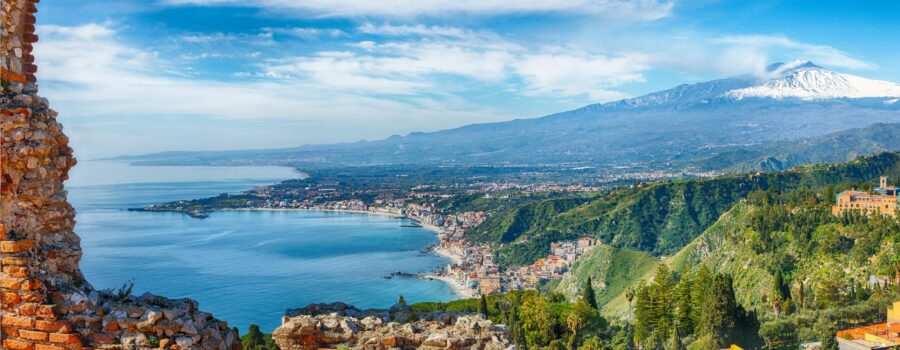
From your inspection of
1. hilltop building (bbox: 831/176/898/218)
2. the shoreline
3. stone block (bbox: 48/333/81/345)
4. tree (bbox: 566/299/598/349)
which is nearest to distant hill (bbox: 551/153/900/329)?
hilltop building (bbox: 831/176/898/218)

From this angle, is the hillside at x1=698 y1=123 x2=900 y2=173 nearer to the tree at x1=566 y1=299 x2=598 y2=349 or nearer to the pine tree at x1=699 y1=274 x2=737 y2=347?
the pine tree at x1=699 y1=274 x2=737 y2=347

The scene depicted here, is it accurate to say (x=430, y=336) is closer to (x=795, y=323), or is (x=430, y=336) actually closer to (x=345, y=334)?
(x=345, y=334)

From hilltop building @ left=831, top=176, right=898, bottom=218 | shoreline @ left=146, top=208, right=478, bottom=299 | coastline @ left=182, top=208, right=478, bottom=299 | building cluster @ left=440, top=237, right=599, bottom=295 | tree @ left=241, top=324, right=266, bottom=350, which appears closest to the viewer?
tree @ left=241, top=324, right=266, bottom=350

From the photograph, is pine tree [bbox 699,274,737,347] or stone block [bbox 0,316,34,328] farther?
pine tree [bbox 699,274,737,347]

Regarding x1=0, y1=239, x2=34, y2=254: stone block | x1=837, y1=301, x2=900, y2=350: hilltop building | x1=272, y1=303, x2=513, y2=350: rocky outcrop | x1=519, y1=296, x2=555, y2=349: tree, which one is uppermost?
x1=0, y1=239, x2=34, y2=254: stone block

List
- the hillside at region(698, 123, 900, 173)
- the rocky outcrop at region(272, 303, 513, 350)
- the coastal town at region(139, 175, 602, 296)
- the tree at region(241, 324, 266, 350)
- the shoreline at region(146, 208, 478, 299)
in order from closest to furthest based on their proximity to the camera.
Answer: the rocky outcrop at region(272, 303, 513, 350), the tree at region(241, 324, 266, 350), the shoreline at region(146, 208, 478, 299), the coastal town at region(139, 175, 602, 296), the hillside at region(698, 123, 900, 173)

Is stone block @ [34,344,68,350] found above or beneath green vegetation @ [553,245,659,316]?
above

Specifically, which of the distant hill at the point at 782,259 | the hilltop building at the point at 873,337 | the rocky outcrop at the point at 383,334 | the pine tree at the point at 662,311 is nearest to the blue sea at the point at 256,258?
the distant hill at the point at 782,259
